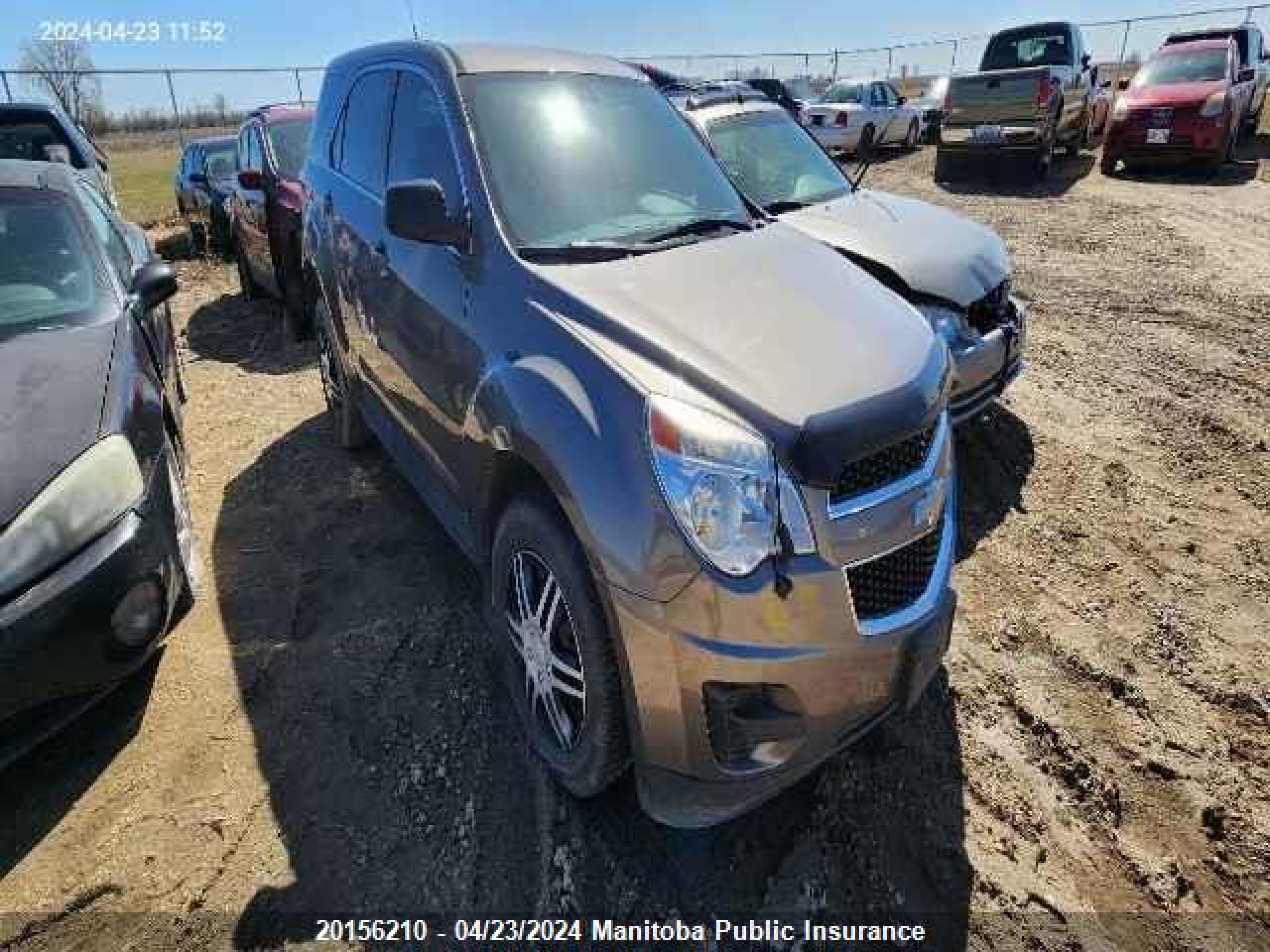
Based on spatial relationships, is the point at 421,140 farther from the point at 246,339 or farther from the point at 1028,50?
the point at 1028,50

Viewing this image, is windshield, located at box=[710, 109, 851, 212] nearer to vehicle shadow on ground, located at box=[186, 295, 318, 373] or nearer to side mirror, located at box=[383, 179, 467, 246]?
side mirror, located at box=[383, 179, 467, 246]

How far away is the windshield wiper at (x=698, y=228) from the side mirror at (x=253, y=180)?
589 centimetres

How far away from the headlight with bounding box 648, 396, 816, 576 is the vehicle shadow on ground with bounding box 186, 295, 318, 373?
219 inches

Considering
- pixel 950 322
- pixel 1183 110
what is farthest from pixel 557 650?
pixel 1183 110

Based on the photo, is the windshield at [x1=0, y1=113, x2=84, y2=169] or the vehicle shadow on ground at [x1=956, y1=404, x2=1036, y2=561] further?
the windshield at [x1=0, y1=113, x2=84, y2=169]

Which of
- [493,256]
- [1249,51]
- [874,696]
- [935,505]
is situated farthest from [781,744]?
[1249,51]

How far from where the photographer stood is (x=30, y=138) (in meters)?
7.06

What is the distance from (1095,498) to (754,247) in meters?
2.45

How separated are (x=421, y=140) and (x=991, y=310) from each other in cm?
308

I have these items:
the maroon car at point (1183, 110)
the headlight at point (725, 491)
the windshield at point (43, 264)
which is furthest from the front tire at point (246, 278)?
the maroon car at point (1183, 110)

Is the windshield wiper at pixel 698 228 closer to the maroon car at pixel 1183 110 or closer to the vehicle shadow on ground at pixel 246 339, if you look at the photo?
the vehicle shadow on ground at pixel 246 339

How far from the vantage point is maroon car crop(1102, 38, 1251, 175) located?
11.3 meters

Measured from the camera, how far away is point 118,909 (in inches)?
87.1

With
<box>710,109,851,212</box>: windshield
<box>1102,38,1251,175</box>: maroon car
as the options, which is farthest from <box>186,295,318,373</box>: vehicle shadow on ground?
<box>1102,38,1251,175</box>: maroon car
